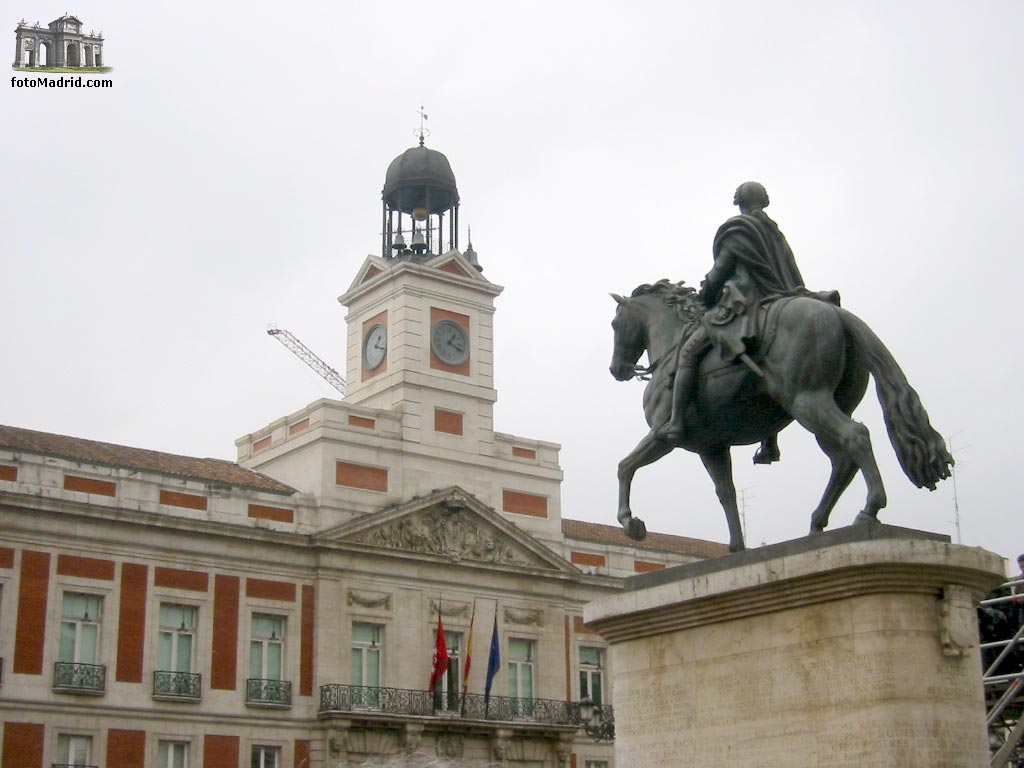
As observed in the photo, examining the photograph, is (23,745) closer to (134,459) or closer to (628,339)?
(134,459)

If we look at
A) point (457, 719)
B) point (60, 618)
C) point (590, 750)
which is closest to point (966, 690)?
point (60, 618)

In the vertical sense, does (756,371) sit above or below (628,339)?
below

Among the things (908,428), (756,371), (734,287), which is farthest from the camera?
(734,287)

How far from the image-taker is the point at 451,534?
3856cm

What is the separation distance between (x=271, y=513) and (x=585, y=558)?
31.2 feet

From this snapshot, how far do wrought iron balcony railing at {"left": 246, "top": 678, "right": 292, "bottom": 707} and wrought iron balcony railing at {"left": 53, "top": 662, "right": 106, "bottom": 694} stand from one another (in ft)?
11.5

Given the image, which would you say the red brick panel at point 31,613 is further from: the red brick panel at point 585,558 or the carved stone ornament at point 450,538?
the red brick panel at point 585,558

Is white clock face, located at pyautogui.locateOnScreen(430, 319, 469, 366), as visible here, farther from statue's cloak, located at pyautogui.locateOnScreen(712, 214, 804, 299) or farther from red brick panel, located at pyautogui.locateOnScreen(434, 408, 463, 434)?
statue's cloak, located at pyautogui.locateOnScreen(712, 214, 804, 299)

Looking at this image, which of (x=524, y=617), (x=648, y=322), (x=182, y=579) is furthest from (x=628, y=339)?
(x=524, y=617)

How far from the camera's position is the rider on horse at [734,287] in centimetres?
931

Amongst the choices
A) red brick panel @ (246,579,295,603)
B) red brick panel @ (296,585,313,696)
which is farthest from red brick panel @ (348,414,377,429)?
red brick panel @ (246,579,295,603)

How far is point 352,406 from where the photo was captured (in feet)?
125

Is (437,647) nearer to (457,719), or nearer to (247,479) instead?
(457,719)

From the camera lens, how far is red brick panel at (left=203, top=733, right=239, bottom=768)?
33.7 meters
